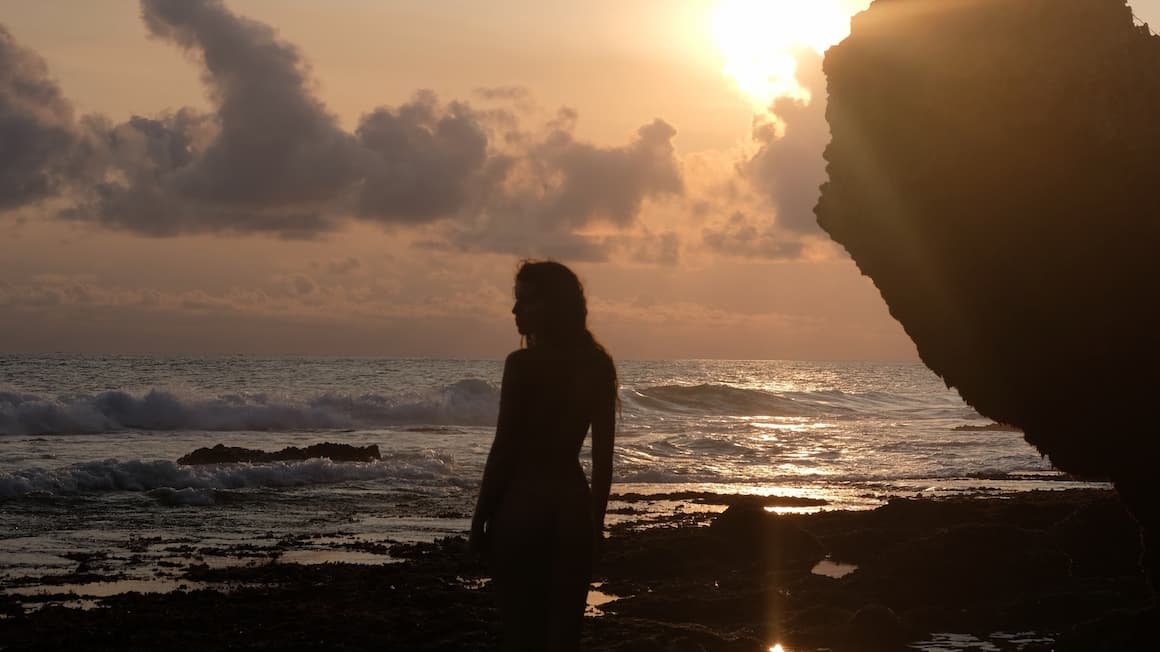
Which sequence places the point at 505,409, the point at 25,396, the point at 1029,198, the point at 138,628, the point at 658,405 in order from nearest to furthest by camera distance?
the point at 505,409 < the point at 1029,198 < the point at 138,628 < the point at 25,396 < the point at 658,405

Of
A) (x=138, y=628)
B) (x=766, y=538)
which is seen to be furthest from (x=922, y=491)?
(x=138, y=628)

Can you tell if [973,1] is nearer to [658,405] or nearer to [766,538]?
[766,538]

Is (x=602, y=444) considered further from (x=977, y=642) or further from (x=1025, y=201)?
(x=977, y=642)

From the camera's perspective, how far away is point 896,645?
30.6 ft

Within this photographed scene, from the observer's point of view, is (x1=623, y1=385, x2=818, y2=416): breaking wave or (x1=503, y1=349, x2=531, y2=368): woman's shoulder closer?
(x1=503, y1=349, x2=531, y2=368): woman's shoulder

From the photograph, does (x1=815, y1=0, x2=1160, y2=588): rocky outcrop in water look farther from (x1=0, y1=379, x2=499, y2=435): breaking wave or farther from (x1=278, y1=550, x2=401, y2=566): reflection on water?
(x1=0, y1=379, x2=499, y2=435): breaking wave

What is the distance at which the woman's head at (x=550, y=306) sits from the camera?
183 inches

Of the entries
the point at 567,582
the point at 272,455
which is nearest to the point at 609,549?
the point at 567,582

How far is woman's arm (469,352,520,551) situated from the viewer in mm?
4559

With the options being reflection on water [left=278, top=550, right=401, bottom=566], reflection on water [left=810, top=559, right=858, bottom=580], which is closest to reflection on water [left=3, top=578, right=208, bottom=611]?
reflection on water [left=278, top=550, right=401, bottom=566]

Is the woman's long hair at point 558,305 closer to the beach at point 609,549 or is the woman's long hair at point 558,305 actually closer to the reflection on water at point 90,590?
the beach at point 609,549

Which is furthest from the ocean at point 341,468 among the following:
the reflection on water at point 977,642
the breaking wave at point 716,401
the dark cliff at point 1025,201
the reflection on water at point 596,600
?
the dark cliff at point 1025,201

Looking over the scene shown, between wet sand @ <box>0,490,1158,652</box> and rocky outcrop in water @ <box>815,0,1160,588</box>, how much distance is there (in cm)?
170

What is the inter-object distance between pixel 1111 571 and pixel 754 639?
15.2ft
